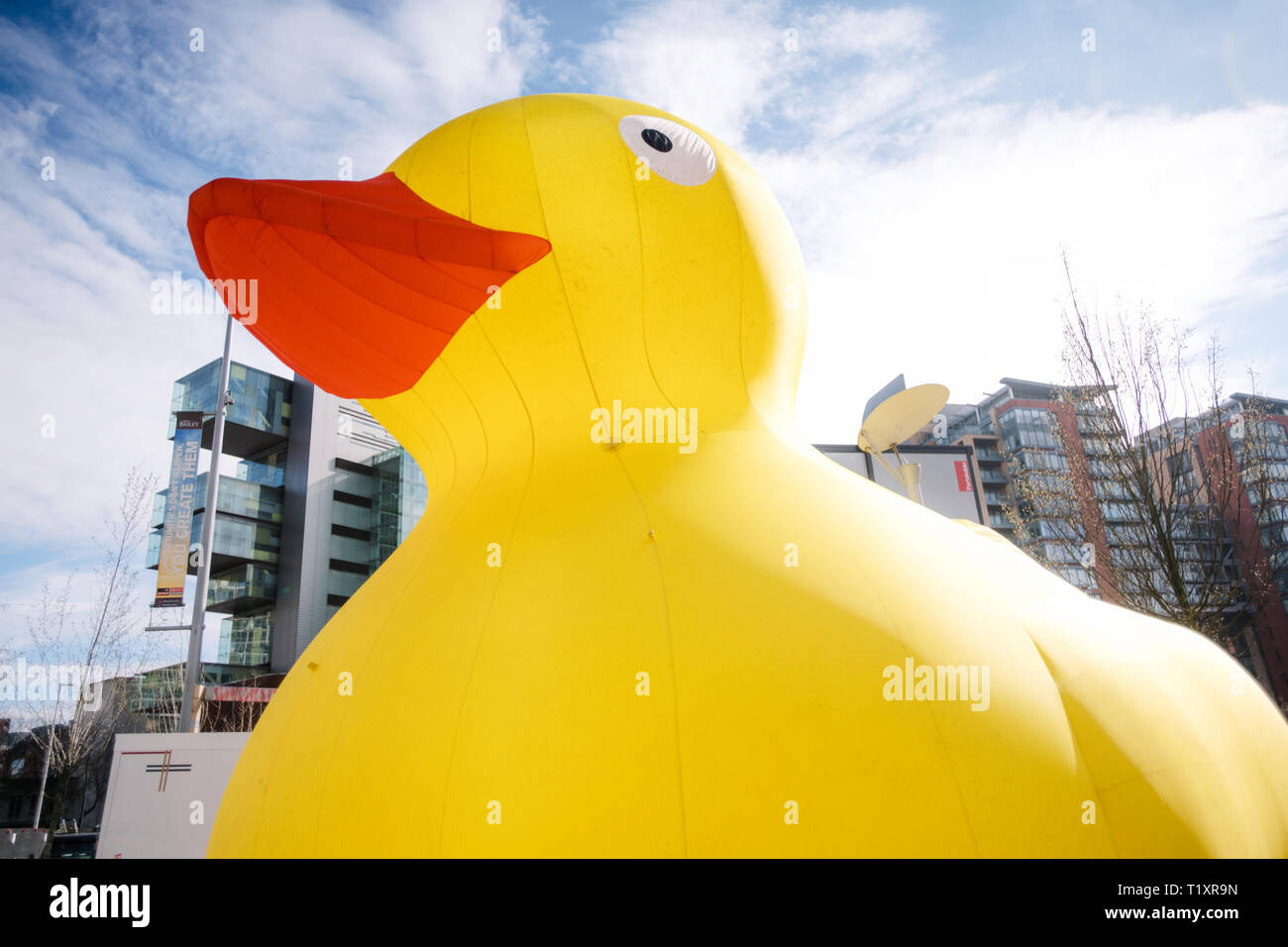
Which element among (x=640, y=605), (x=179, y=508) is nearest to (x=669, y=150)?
(x=640, y=605)

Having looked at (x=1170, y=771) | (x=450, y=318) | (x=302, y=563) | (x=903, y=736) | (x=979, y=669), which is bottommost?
(x=1170, y=771)

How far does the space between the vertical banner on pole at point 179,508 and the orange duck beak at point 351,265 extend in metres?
13.0

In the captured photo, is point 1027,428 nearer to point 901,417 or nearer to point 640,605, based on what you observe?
point 901,417

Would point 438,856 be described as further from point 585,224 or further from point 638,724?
point 585,224

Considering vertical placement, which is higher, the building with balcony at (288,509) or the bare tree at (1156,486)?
the building with balcony at (288,509)

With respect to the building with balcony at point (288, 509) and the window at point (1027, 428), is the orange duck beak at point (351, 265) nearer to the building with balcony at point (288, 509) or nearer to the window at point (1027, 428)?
the building with balcony at point (288, 509)

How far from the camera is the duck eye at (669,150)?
114 inches

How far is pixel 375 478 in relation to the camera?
142 ft

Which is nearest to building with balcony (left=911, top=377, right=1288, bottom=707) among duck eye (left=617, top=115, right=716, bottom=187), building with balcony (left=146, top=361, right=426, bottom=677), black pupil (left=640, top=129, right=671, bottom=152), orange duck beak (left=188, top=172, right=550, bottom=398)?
duck eye (left=617, top=115, right=716, bottom=187)

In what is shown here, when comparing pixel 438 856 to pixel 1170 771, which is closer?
pixel 438 856

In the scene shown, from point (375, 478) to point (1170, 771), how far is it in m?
44.5

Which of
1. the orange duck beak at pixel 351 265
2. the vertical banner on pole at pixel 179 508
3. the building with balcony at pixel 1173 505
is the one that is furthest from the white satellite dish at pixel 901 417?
the vertical banner on pole at pixel 179 508

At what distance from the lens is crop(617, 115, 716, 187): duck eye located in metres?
2.89
